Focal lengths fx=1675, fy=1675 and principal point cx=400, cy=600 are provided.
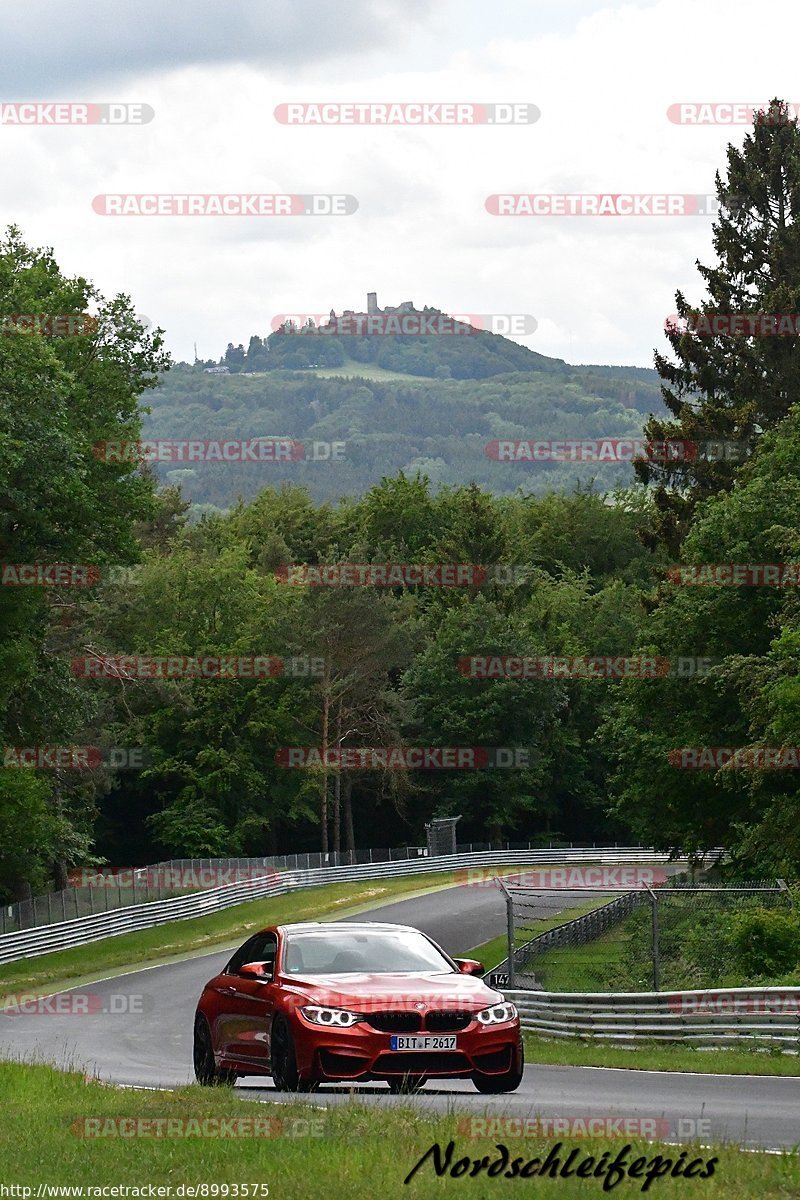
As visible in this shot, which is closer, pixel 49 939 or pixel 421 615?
pixel 49 939

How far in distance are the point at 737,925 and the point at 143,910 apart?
29.1m

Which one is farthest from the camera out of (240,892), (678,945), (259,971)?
(240,892)

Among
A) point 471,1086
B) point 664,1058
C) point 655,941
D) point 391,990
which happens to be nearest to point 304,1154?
point 391,990

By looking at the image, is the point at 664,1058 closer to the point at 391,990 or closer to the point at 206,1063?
the point at 206,1063

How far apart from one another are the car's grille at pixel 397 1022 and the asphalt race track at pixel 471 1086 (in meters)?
0.51

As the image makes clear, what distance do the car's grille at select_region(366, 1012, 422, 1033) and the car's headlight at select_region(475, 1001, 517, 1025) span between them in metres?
0.50

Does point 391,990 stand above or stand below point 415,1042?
above

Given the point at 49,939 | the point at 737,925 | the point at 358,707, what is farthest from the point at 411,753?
the point at 737,925

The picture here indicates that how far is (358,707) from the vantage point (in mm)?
84000

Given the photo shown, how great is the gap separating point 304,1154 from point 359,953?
482 cm

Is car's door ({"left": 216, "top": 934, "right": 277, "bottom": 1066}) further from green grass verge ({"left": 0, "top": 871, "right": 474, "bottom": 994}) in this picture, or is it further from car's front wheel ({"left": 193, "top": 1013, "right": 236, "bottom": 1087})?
green grass verge ({"left": 0, "top": 871, "right": 474, "bottom": 994})

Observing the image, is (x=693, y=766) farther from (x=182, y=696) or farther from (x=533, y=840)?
(x=533, y=840)

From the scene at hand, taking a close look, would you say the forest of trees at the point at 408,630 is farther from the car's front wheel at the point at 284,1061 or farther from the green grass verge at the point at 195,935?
the car's front wheel at the point at 284,1061

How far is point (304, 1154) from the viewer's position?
30.5ft
